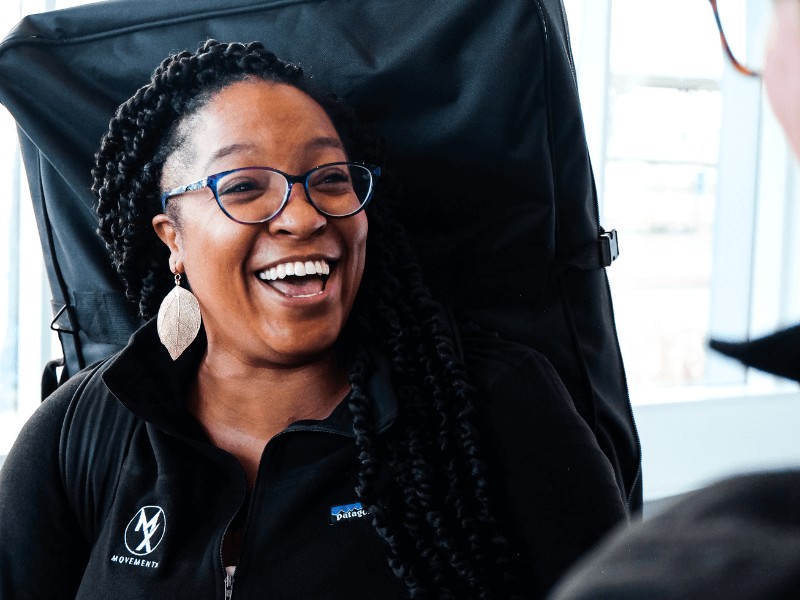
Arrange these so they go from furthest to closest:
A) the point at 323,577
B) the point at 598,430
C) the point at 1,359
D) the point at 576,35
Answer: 1. the point at 576,35
2. the point at 1,359
3. the point at 598,430
4. the point at 323,577

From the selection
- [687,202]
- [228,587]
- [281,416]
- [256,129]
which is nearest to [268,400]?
[281,416]

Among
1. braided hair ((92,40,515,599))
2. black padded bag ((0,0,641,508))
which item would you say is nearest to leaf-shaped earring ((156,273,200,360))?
braided hair ((92,40,515,599))

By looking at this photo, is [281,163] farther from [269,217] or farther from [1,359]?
[1,359]

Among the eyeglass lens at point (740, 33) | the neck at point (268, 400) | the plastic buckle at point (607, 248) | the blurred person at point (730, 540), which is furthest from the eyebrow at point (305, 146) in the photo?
the blurred person at point (730, 540)

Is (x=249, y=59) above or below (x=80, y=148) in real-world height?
above

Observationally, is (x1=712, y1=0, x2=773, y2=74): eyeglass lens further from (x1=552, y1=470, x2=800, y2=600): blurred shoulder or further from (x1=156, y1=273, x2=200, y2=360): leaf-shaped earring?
(x1=156, y1=273, x2=200, y2=360): leaf-shaped earring

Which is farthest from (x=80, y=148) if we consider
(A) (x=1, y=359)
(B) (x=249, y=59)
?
(A) (x=1, y=359)

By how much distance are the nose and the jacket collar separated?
0.68 feet

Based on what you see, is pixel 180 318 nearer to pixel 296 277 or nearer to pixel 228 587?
pixel 296 277

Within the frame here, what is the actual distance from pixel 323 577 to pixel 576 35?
172 centimetres

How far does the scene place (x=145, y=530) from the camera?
114 centimetres

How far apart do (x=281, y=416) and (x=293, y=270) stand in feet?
0.72

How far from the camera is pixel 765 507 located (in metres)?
0.38

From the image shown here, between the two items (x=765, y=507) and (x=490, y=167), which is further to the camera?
(x=490, y=167)
